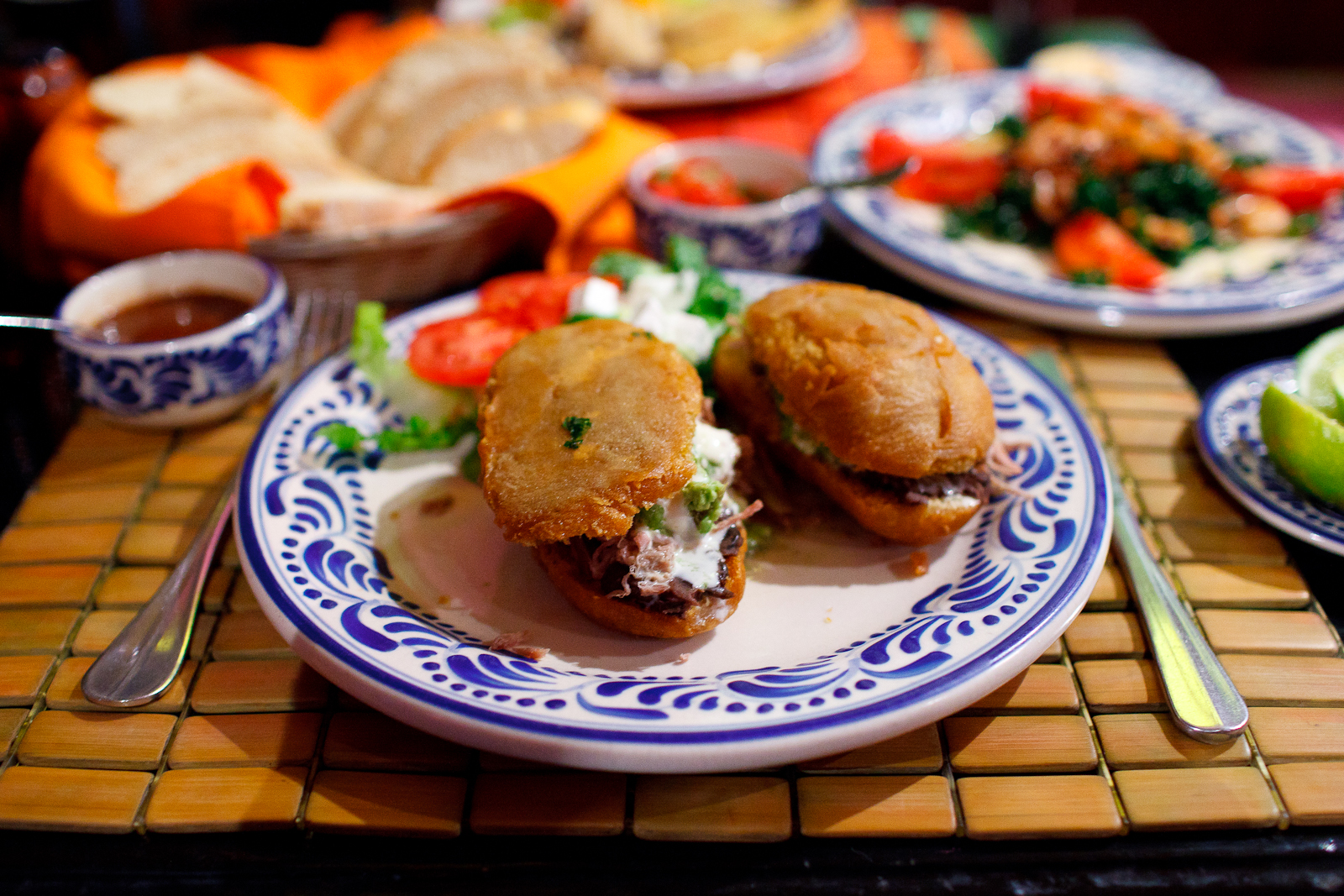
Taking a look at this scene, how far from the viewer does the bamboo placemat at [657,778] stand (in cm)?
201

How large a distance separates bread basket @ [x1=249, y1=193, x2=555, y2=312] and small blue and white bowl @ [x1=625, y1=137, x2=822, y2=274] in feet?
1.69

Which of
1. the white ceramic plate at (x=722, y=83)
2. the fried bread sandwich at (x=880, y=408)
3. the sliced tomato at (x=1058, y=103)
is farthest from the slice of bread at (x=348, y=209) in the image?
the sliced tomato at (x=1058, y=103)

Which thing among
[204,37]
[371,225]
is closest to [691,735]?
[371,225]

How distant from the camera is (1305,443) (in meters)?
2.79

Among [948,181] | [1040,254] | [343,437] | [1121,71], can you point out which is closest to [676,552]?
[343,437]

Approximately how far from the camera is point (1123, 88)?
6238 millimetres

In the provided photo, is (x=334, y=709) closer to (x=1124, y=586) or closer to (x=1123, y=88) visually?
(x=1124, y=586)

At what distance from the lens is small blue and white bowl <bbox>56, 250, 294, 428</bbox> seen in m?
3.15

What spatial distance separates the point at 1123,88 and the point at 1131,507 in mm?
4735

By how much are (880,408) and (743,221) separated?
1.72 m

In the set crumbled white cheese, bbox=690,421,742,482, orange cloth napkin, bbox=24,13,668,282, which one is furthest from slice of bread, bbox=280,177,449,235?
crumbled white cheese, bbox=690,421,742,482

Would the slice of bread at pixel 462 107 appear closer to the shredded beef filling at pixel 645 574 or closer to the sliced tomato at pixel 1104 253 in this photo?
the sliced tomato at pixel 1104 253

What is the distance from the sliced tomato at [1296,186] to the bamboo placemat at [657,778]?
3.18 metres

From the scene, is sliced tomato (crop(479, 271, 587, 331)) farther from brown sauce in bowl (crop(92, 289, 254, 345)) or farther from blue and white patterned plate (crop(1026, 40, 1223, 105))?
blue and white patterned plate (crop(1026, 40, 1223, 105))
